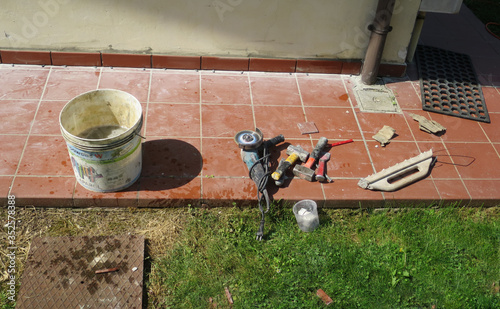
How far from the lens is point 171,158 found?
13.3 feet

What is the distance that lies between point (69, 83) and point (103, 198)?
64.9 inches

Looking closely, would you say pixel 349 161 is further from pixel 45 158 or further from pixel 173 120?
pixel 45 158

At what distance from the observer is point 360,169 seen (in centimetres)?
416

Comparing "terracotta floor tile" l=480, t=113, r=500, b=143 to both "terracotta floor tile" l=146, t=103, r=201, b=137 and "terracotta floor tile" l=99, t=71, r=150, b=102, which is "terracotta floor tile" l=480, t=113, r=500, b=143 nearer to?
"terracotta floor tile" l=146, t=103, r=201, b=137

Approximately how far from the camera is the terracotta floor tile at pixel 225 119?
14.3ft

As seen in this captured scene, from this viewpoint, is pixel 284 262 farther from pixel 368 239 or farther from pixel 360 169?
pixel 360 169

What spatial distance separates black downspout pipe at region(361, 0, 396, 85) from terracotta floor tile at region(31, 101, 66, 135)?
3.22 metres

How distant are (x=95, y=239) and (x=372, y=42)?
3387 millimetres

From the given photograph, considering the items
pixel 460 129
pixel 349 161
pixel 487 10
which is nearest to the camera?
pixel 349 161

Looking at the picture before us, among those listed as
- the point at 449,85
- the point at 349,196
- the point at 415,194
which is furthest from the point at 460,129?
the point at 349,196

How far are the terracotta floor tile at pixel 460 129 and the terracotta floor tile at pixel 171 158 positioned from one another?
8.27 feet

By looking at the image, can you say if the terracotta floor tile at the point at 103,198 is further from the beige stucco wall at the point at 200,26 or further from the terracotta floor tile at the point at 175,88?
the beige stucco wall at the point at 200,26

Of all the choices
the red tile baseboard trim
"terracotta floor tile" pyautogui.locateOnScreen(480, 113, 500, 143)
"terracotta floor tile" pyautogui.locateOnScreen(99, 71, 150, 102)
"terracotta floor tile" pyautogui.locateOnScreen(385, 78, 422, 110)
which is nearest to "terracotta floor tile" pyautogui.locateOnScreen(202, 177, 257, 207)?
"terracotta floor tile" pyautogui.locateOnScreen(99, 71, 150, 102)

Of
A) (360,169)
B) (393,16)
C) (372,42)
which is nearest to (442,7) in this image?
(393,16)
